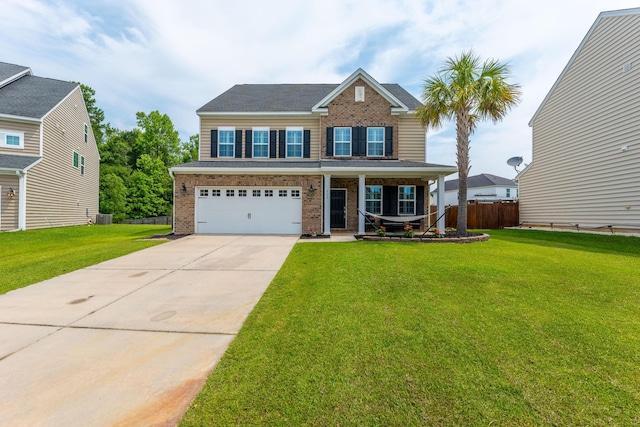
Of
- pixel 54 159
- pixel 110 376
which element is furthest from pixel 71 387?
pixel 54 159

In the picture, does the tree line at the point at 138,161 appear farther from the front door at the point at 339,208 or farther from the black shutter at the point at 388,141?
the black shutter at the point at 388,141

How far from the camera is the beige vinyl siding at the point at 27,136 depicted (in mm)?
13886

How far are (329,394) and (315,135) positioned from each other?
12.8 metres

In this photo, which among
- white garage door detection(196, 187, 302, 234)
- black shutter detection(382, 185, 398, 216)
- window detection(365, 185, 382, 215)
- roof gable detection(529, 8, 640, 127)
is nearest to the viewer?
roof gable detection(529, 8, 640, 127)

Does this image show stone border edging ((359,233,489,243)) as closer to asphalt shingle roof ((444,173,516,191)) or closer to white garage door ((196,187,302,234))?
white garage door ((196,187,302,234))

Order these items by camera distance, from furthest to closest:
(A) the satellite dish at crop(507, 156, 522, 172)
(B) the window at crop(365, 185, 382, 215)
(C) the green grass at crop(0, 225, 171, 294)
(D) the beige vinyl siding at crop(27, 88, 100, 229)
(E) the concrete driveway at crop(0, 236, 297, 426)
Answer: (A) the satellite dish at crop(507, 156, 522, 172) → (D) the beige vinyl siding at crop(27, 88, 100, 229) → (B) the window at crop(365, 185, 382, 215) → (C) the green grass at crop(0, 225, 171, 294) → (E) the concrete driveway at crop(0, 236, 297, 426)

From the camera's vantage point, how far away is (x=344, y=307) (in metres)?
3.69

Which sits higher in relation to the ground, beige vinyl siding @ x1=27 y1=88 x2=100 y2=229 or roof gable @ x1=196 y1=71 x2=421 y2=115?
roof gable @ x1=196 y1=71 x2=421 y2=115

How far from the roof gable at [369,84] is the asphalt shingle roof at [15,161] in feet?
45.5

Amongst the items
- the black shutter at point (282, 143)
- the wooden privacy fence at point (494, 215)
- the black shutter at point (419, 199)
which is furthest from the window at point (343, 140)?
the wooden privacy fence at point (494, 215)

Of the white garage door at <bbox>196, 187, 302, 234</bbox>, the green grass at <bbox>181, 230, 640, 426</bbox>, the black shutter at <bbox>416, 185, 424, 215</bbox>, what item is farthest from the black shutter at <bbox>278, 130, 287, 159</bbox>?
the green grass at <bbox>181, 230, 640, 426</bbox>

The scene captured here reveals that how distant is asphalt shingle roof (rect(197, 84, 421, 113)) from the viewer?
1373 cm

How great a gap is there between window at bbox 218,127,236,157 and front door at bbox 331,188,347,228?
5.38 meters

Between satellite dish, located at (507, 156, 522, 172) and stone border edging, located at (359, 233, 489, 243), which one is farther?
satellite dish, located at (507, 156, 522, 172)
